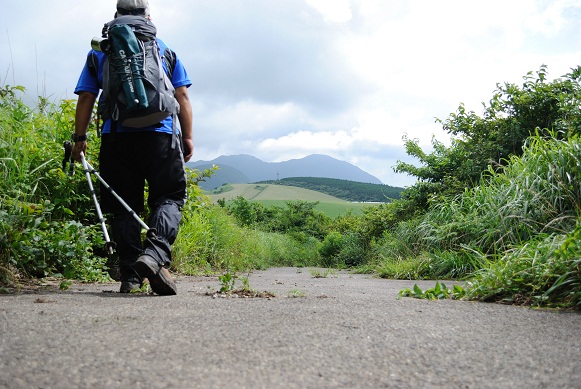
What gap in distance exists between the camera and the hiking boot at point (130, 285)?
383 centimetres

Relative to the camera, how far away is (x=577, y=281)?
3.20 meters

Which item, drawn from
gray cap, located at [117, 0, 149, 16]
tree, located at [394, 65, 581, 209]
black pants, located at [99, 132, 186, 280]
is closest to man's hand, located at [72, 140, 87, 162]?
black pants, located at [99, 132, 186, 280]

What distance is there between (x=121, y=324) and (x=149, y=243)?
1.17 meters

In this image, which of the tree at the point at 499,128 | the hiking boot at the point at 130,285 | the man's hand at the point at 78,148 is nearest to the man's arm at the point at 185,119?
the man's hand at the point at 78,148

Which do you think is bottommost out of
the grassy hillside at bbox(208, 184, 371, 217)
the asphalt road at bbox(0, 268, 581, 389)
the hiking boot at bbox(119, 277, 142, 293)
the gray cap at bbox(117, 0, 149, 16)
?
the hiking boot at bbox(119, 277, 142, 293)

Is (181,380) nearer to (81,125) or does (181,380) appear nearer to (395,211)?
(81,125)

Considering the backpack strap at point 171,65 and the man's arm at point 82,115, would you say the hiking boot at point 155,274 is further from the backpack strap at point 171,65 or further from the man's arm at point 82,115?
the man's arm at point 82,115

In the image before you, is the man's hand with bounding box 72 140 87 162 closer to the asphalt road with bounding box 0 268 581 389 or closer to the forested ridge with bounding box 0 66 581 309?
the forested ridge with bounding box 0 66 581 309

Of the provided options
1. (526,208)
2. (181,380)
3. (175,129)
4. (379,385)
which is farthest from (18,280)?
(526,208)

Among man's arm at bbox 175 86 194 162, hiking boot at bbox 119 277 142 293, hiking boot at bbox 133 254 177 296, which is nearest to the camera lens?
hiking boot at bbox 133 254 177 296

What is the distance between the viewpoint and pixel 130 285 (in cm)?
384

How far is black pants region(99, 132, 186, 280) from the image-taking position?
3686 millimetres

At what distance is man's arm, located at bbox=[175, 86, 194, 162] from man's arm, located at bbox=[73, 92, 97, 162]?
0.66m

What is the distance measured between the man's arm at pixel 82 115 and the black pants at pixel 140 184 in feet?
0.94
